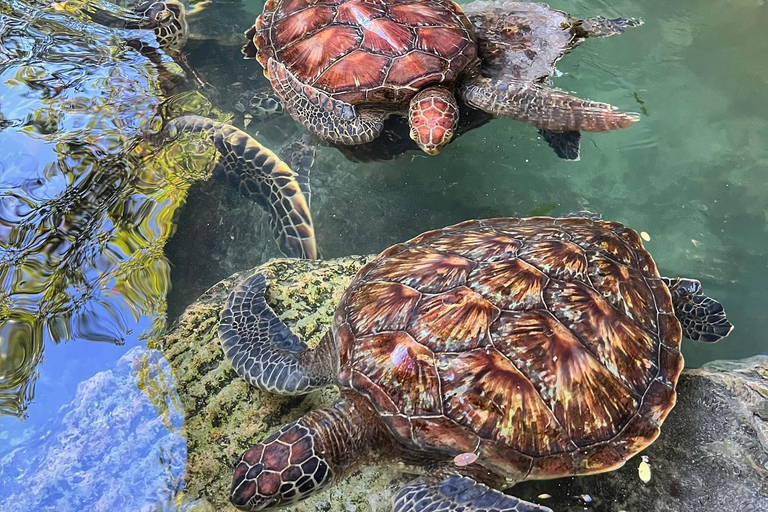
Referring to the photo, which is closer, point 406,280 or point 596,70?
point 406,280

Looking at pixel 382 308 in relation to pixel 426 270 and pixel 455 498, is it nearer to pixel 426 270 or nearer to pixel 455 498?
pixel 426 270

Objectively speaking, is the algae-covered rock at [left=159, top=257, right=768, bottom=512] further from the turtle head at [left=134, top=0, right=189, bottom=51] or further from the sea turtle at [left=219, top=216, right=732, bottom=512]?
the turtle head at [left=134, top=0, right=189, bottom=51]

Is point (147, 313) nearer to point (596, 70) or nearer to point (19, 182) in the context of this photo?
point (19, 182)

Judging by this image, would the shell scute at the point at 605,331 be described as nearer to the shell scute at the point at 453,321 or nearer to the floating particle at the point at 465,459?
the shell scute at the point at 453,321

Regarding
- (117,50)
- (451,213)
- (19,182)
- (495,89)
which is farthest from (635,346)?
(117,50)

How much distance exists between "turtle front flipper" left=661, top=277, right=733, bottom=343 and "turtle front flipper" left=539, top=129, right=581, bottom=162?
131cm

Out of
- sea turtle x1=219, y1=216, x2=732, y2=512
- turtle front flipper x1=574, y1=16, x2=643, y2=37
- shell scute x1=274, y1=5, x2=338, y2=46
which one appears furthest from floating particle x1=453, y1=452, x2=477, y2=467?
turtle front flipper x1=574, y1=16, x2=643, y2=37

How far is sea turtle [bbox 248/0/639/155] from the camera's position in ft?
10.6

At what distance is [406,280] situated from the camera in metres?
2.08

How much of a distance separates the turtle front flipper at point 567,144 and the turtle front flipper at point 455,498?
2519 mm

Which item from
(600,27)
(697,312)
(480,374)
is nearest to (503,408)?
(480,374)

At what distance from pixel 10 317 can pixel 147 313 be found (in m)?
0.62

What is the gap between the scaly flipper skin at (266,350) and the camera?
6.77ft

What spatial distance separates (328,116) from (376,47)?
1.81ft
